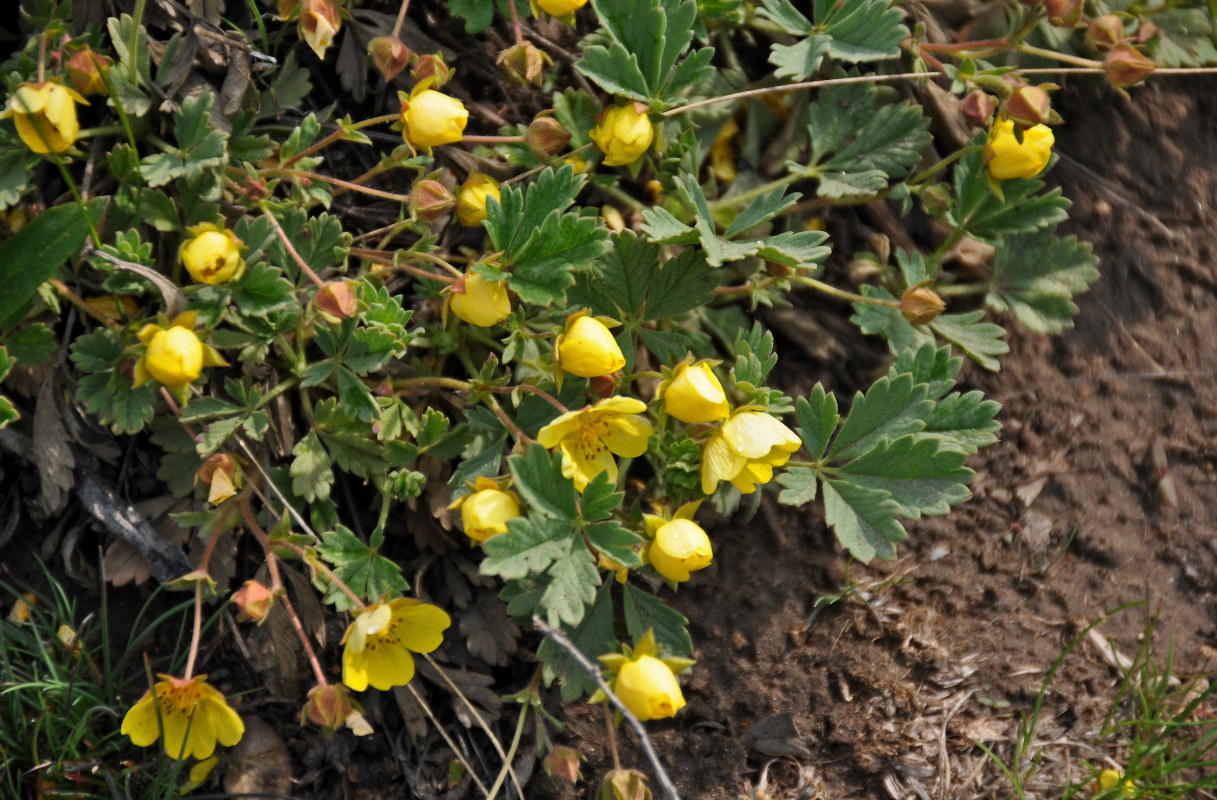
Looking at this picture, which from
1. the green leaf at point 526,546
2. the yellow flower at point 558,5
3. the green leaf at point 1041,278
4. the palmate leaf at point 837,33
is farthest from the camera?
the green leaf at point 1041,278

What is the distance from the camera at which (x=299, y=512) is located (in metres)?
2.25

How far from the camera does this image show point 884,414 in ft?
7.16

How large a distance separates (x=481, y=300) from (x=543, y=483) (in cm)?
39

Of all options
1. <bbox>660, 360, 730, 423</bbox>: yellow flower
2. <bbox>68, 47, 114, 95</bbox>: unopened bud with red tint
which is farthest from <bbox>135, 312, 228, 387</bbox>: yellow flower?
<bbox>660, 360, 730, 423</bbox>: yellow flower

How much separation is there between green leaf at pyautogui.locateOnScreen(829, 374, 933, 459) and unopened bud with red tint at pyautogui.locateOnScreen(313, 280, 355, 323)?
110cm

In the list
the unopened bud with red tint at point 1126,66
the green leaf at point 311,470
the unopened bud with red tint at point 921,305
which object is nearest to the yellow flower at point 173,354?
the green leaf at point 311,470

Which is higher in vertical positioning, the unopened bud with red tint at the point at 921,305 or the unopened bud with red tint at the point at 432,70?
the unopened bud with red tint at the point at 432,70

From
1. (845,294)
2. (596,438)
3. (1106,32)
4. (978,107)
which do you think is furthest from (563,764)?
(1106,32)

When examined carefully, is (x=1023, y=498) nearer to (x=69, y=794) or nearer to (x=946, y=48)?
(x=946, y=48)

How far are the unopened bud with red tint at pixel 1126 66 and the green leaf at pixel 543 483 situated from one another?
1.60 meters

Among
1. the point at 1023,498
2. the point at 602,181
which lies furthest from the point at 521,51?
the point at 1023,498

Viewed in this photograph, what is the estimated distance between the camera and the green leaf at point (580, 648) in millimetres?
2111

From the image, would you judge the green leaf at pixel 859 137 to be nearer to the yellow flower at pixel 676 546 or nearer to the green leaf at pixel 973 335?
the green leaf at pixel 973 335

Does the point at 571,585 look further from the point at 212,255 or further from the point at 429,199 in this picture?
the point at 212,255
